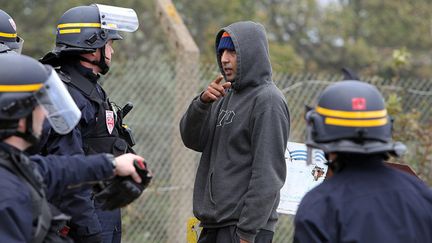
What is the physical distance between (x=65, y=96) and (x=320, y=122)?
118 centimetres

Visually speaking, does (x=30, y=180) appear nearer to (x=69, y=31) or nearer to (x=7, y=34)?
(x=69, y=31)

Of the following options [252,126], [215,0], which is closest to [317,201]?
[252,126]

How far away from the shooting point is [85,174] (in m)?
3.78

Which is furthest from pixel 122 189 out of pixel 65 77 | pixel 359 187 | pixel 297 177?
pixel 297 177

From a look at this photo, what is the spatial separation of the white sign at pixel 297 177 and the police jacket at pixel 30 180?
254cm

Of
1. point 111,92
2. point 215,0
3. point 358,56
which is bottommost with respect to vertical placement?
point 358,56

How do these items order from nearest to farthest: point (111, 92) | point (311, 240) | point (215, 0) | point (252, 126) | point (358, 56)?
point (311, 240) < point (252, 126) < point (111, 92) < point (215, 0) < point (358, 56)

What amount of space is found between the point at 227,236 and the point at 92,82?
1295 millimetres

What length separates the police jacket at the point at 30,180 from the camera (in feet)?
11.4

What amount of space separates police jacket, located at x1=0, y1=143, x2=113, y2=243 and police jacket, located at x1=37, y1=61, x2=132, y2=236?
94 cm

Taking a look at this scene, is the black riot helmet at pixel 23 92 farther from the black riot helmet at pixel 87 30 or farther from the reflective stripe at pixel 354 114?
the black riot helmet at pixel 87 30

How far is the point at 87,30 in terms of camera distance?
5.37 meters

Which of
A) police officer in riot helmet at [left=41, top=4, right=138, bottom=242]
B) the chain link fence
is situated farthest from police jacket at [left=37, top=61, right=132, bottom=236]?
the chain link fence

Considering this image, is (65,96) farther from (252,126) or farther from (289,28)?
(289,28)
